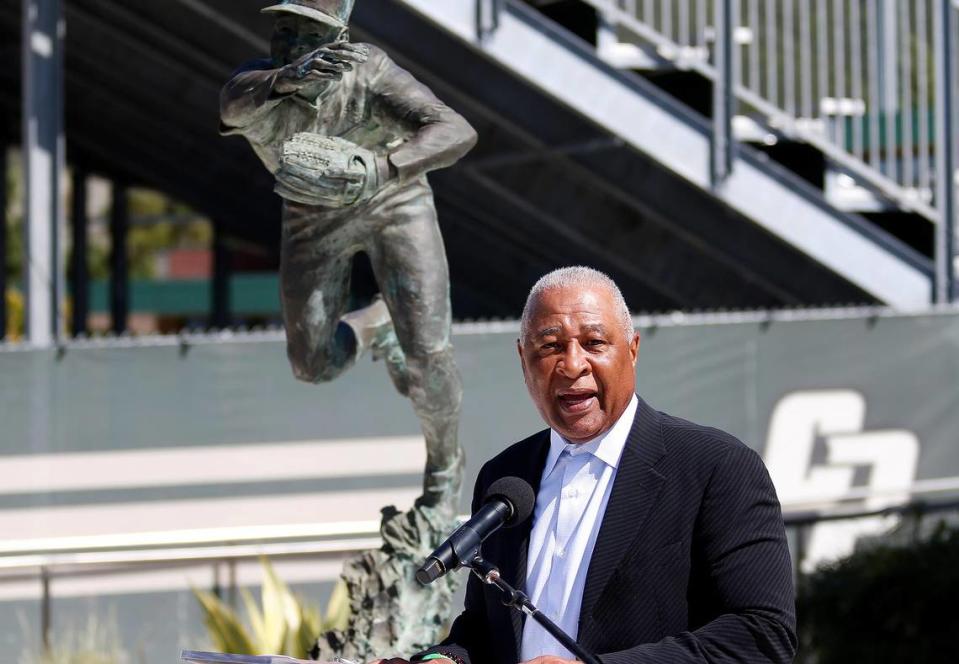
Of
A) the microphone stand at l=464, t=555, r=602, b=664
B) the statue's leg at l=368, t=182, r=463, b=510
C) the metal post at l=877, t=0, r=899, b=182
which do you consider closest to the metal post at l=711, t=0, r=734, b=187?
the metal post at l=877, t=0, r=899, b=182

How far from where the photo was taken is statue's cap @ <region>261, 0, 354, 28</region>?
4.83 metres

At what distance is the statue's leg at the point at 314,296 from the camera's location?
5277mm

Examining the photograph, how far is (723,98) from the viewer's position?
10.0 meters

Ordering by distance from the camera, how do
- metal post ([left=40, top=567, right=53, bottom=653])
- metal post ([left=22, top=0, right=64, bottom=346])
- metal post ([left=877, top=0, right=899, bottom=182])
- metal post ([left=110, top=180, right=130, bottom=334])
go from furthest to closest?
metal post ([left=110, top=180, right=130, bottom=334]) < metal post ([left=877, top=0, right=899, bottom=182]) < metal post ([left=22, top=0, right=64, bottom=346]) < metal post ([left=40, top=567, right=53, bottom=653])

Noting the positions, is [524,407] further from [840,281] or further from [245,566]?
[840,281]

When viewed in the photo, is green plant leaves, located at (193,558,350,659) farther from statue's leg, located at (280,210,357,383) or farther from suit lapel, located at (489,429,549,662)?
suit lapel, located at (489,429,549,662)

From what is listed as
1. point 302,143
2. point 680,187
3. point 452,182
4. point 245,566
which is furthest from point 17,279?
point 302,143

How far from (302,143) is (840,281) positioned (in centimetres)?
703

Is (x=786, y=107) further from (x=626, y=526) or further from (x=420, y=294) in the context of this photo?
(x=626, y=526)

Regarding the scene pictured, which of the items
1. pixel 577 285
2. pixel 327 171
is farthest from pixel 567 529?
pixel 327 171

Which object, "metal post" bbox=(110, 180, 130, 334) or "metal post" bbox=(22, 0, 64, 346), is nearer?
"metal post" bbox=(22, 0, 64, 346)

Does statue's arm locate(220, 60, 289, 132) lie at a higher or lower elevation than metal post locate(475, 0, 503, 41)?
lower

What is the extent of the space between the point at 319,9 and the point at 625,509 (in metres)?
2.62

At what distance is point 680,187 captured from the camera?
11055 millimetres
